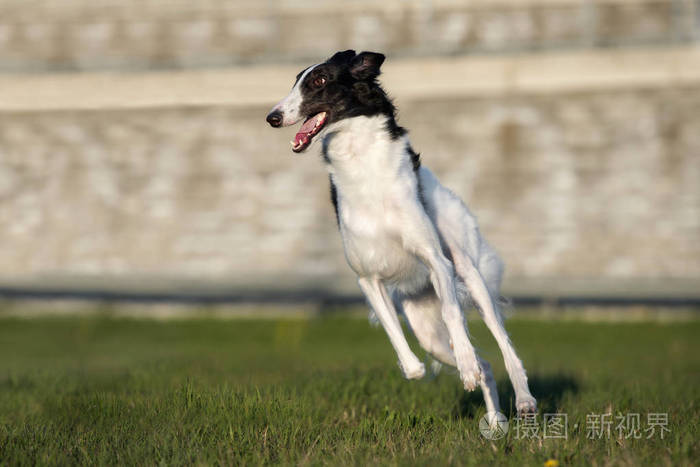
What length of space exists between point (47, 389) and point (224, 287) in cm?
1012

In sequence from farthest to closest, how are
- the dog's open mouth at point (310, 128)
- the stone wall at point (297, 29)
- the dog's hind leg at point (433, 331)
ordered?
the stone wall at point (297, 29) → the dog's hind leg at point (433, 331) → the dog's open mouth at point (310, 128)

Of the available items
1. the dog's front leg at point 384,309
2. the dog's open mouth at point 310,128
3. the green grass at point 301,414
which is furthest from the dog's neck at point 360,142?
the green grass at point 301,414

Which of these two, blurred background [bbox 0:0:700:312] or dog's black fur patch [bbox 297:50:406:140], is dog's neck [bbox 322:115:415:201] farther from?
blurred background [bbox 0:0:700:312]

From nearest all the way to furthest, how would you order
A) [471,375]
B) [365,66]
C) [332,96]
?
[471,375] → [332,96] → [365,66]

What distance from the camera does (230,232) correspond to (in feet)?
56.6

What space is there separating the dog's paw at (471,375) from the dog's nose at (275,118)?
67.8 inches

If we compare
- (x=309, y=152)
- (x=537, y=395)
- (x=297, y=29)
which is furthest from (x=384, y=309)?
(x=297, y=29)

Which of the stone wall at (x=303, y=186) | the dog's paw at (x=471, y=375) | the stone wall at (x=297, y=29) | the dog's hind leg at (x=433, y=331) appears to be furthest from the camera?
the stone wall at (x=297, y=29)

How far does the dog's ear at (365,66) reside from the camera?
16.8 feet

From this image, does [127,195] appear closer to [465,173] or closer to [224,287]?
[224,287]

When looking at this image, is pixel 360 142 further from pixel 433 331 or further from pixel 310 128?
pixel 433 331

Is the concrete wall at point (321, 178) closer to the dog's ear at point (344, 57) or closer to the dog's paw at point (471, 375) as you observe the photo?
the dog's ear at point (344, 57)

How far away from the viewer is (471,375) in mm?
4676

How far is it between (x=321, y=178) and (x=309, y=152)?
0.61 metres
